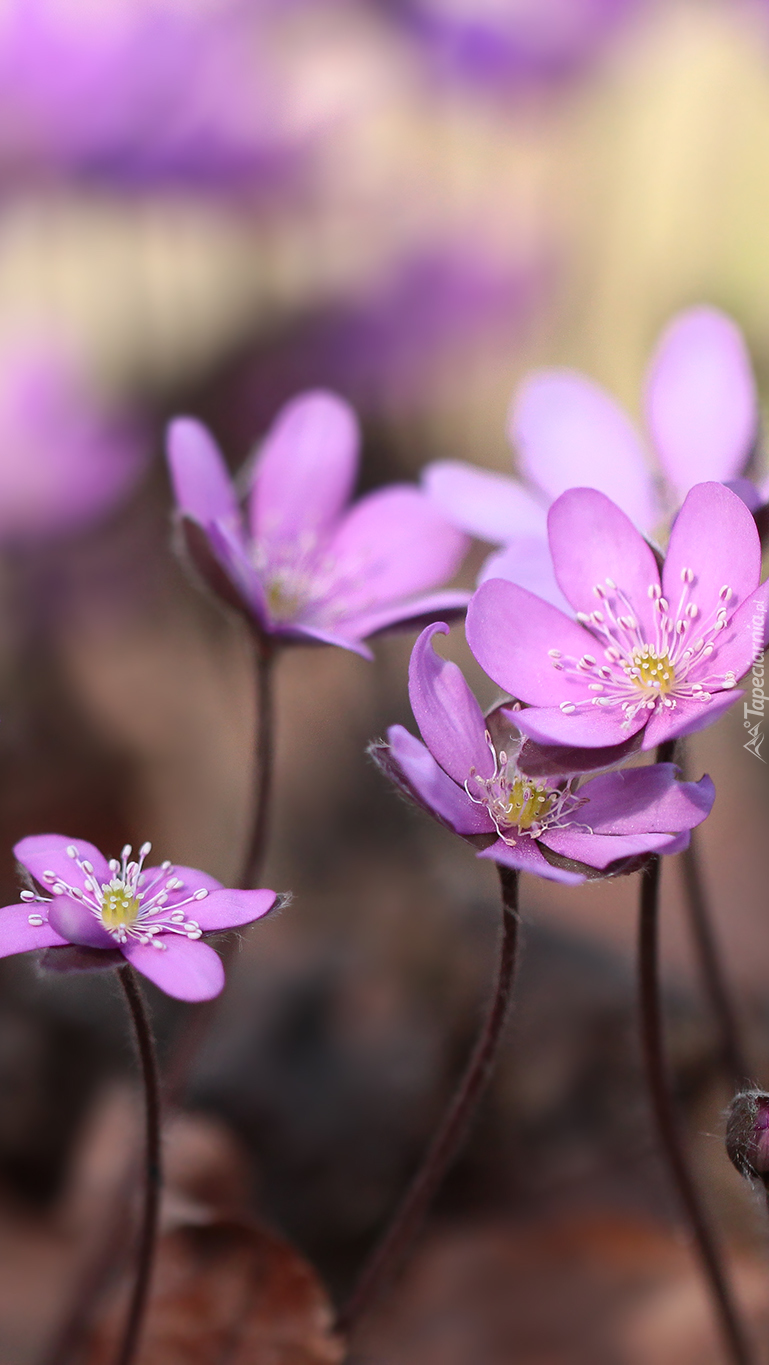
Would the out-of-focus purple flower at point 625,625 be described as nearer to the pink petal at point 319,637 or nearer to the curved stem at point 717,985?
the pink petal at point 319,637

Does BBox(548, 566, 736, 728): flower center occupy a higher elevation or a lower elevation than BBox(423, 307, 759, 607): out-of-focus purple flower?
lower

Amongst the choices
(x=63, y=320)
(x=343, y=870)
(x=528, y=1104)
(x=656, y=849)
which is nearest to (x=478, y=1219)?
(x=528, y=1104)

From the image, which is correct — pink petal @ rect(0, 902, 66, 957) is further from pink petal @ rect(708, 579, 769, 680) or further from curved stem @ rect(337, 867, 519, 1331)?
pink petal @ rect(708, 579, 769, 680)

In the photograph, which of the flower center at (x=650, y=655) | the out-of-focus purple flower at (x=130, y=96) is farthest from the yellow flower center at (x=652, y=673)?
the out-of-focus purple flower at (x=130, y=96)

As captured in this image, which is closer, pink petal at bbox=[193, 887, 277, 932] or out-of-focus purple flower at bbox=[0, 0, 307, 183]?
pink petal at bbox=[193, 887, 277, 932]

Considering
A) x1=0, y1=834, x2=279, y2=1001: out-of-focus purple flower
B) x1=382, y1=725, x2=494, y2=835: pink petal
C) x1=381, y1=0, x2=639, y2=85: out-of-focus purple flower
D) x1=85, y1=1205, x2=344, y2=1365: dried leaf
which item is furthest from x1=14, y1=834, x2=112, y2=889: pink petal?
x1=381, y1=0, x2=639, y2=85: out-of-focus purple flower

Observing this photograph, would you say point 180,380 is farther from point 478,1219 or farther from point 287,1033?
point 478,1219

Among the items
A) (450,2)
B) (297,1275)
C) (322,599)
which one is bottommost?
(297,1275)

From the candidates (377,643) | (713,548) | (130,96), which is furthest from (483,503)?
(130,96)
